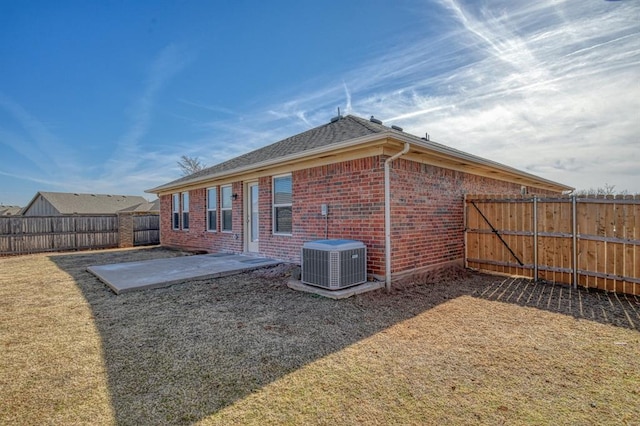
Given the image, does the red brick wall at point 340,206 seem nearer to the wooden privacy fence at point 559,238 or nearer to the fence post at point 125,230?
the wooden privacy fence at point 559,238

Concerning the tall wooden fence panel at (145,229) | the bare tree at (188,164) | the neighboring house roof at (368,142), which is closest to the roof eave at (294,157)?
the neighboring house roof at (368,142)

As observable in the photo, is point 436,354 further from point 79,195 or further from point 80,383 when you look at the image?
point 79,195

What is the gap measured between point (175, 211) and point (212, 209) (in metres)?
3.57

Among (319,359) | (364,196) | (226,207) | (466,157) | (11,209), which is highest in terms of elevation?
(466,157)

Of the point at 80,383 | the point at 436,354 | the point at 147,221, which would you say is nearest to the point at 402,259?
the point at 436,354

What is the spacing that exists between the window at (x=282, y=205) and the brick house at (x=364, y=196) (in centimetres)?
3

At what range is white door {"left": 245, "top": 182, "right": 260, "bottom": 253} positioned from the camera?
29.7 ft

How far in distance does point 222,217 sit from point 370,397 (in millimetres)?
→ 8923

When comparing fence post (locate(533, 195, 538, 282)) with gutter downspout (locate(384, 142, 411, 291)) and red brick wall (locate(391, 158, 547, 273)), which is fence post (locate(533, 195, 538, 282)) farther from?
gutter downspout (locate(384, 142, 411, 291))

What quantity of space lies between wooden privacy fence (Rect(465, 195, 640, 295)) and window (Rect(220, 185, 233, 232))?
7.17m

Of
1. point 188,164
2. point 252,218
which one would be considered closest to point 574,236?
point 252,218

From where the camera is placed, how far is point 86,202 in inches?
940

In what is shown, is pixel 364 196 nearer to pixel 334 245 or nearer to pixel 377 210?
pixel 377 210

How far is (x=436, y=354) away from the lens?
310cm
